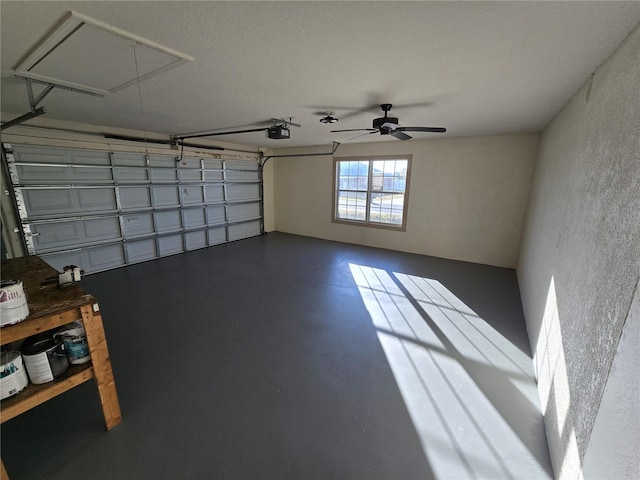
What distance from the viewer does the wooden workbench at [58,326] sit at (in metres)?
1.33

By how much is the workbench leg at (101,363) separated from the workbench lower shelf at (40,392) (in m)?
0.06

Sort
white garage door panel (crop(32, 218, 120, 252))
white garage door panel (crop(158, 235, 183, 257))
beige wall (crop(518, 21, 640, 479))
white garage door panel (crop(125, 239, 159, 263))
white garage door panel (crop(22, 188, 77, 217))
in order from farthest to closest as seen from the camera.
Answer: white garage door panel (crop(158, 235, 183, 257)) → white garage door panel (crop(125, 239, 159, 263)) → white garage door panel (crop(32, 218, 120, 252)) → white garage door panel (crop(22, 188, 77, 217)) → beige wall (crop(518, 21, 640, 479))

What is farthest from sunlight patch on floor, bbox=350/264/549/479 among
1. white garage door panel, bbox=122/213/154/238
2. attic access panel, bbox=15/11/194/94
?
white garage door panel, bbox=122/213/154/238

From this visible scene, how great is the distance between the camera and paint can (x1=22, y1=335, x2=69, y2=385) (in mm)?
1426

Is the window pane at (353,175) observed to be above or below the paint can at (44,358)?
above

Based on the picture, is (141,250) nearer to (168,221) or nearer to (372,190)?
(168,221)

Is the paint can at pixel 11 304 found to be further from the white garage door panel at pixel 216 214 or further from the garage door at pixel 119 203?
the white garage door panel at pixel 216 214

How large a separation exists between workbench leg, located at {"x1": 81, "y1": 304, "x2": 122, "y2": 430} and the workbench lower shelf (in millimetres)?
60

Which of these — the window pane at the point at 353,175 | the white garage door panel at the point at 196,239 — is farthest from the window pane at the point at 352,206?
the white garage door panel at the point at 196,239

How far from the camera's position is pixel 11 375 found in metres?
1.34

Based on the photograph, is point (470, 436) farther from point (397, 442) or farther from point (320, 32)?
point (320, 32)

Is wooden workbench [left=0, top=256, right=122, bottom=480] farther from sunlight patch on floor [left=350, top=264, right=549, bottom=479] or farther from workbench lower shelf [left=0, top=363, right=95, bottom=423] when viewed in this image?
sunlight patch on floor [left=350, top=264, right=549, bottom=479]

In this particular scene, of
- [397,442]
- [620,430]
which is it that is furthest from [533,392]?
[620,430]

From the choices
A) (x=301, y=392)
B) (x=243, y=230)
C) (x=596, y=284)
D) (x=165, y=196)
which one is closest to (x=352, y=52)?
(x=596, y=284)
